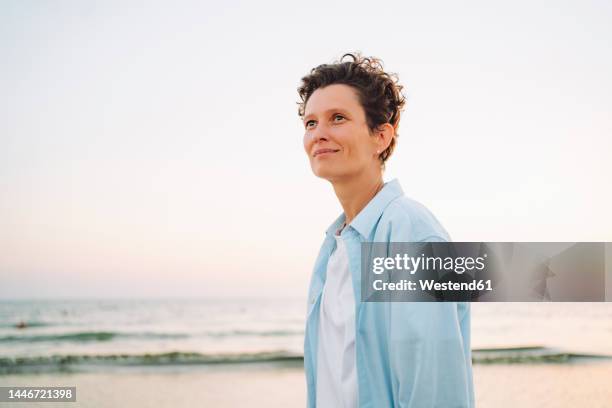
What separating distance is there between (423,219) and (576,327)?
12.9 meters

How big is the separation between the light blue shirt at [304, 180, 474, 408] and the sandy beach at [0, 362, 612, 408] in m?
5.42

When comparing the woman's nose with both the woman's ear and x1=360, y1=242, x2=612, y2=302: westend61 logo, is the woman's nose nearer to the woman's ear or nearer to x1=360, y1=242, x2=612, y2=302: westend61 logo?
the woman's ear

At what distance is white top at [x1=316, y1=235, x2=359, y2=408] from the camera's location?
1.65m

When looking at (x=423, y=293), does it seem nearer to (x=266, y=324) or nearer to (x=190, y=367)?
(x=190, y=367)

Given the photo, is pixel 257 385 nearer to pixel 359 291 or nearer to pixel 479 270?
pixel 479 270

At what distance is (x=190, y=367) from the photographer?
32.9 feet

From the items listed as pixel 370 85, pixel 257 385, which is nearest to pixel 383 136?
pixel 370 85

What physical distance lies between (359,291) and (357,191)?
408mm

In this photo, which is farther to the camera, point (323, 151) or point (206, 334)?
point (206, 334)

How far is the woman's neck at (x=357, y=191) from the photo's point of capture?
1.96 metres

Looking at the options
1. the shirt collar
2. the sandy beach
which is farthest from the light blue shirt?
the sandy beach

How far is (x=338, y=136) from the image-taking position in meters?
1.92

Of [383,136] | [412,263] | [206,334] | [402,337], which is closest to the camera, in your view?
[402,337]

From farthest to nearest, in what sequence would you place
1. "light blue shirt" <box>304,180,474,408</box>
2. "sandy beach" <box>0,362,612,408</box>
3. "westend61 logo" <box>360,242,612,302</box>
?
"sandy beach" <box>0,362,612,408</box> < "westend61 logo" <box>360,242,612,302</box> < "light blue shirt" <box>304,180,474,408</box>
